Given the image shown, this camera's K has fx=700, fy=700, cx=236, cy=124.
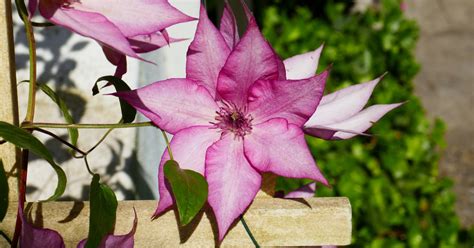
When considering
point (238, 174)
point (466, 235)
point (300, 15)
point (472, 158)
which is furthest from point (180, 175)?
point (472, 158)

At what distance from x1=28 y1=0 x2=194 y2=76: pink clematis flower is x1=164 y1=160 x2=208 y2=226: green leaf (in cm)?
12

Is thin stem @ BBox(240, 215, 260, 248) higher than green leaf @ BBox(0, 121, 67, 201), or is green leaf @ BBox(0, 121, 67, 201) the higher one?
green leaf @ BBox(0, 121, 67, 201)

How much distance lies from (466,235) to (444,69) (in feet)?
5.51

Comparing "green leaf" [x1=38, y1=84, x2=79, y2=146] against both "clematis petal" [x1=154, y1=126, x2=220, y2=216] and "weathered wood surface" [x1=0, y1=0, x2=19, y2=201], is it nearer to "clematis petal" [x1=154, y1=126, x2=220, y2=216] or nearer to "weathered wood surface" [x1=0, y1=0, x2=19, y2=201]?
"weathered wood surface" [x1=0, y1=0, x2=19, y2=201]

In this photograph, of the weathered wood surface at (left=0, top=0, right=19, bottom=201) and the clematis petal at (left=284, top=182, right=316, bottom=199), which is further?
the clematis petal at (left=284, top=182, right=316, bottom=199)

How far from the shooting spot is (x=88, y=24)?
617mm

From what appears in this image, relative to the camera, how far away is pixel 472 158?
3311mm

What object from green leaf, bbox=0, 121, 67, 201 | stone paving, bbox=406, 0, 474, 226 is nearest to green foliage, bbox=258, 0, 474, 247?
stone paving, bbox=406, 0, 474, 226

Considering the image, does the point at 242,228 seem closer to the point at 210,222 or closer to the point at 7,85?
the point at 210,222

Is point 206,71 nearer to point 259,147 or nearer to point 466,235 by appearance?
point 259,147

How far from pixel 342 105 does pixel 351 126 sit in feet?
0.11

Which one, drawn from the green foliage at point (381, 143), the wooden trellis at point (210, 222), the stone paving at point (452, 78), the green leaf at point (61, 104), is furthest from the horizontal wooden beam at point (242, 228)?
the stone paving at point (452, 78)

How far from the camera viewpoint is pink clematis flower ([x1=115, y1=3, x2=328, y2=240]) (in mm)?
673

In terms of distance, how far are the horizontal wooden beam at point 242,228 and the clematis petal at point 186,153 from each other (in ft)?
0.18
